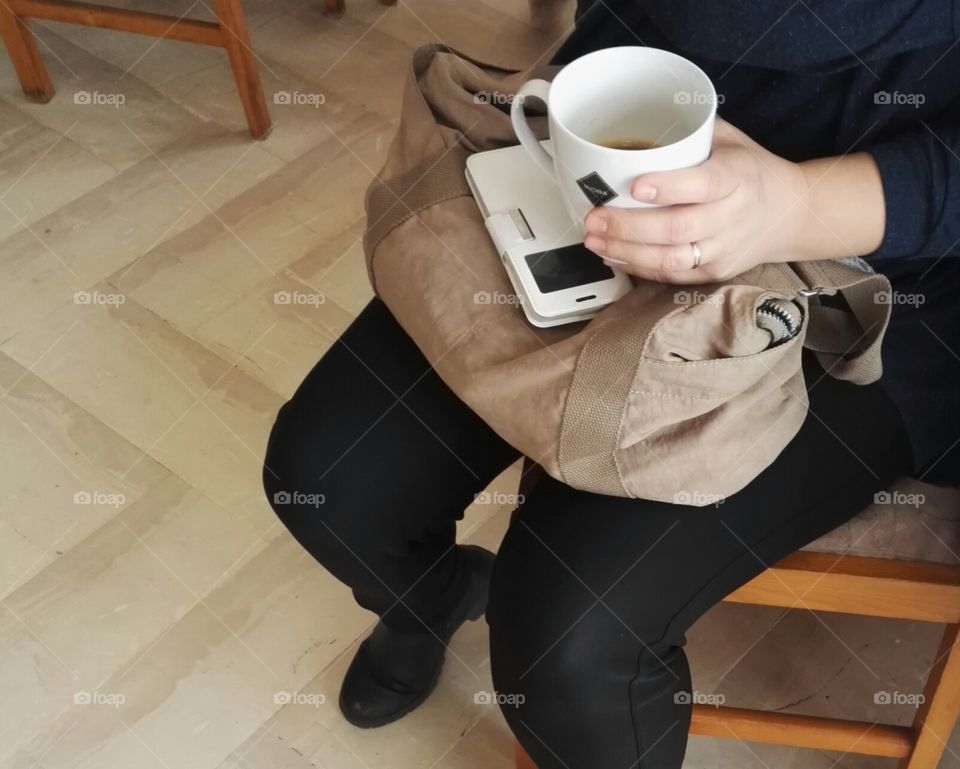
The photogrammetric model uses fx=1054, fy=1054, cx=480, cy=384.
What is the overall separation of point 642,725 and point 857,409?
0.27 metres

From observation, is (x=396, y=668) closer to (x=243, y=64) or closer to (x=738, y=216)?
(x=738, y=216)

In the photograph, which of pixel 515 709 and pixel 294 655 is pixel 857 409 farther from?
pixel 294 655

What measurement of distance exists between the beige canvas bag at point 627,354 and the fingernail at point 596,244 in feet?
0.15

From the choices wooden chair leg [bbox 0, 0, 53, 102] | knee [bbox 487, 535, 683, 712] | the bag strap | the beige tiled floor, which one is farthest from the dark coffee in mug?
wooden chair leg [bbox 0, 0, 53, 102]

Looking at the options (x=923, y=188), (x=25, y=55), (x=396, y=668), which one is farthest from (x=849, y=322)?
(x=25, y=55)

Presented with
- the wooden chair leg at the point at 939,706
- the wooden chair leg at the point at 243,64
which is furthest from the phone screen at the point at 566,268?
the wooden chair leg at the point at 243,64

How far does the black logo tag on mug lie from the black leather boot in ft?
1.69

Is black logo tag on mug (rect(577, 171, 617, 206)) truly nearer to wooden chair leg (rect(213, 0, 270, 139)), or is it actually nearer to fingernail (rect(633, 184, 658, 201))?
fingernail (rect(633, 184, 658, 201))

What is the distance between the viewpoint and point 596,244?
25.8 inches

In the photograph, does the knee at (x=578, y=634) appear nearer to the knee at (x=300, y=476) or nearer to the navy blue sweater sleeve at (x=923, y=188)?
the knee at (x=300, y=476)

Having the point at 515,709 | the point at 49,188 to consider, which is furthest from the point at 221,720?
the point at 49,188

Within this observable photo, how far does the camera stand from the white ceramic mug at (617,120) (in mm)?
609

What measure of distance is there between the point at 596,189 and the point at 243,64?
113 cm

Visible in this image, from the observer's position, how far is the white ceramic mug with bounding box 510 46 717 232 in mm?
609
